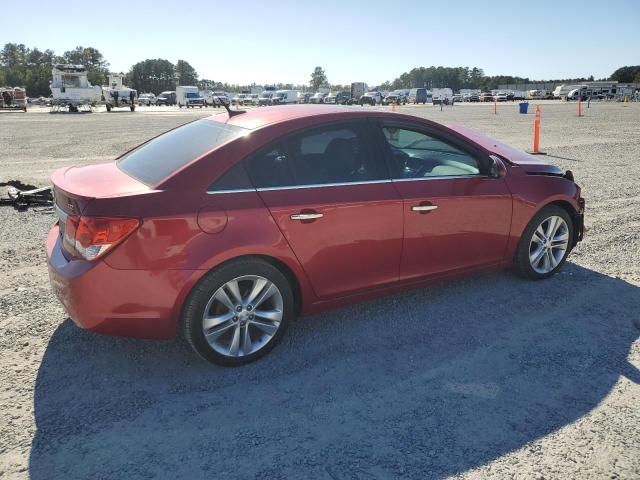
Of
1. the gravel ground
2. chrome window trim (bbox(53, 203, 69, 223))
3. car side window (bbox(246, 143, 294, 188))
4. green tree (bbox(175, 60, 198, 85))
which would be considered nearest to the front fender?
the gravel ground

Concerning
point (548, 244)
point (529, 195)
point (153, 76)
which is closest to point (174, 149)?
point (529, 195)

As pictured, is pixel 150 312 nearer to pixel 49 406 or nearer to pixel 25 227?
pixel 49 406

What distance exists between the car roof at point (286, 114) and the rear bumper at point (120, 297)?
4.11 feet

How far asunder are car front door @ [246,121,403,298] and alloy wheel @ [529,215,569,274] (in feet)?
5.40

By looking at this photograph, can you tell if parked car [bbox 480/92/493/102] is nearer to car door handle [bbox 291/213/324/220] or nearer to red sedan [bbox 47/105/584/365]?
red sedan [bbox 47/105/584/365]

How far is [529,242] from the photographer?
473 cm

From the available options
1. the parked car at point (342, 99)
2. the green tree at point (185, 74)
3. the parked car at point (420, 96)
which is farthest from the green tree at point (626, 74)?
the green tree at point (185, 74)

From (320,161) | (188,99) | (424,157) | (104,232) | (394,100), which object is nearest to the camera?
(104,232)

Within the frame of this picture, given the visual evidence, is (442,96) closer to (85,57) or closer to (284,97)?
(284,97)

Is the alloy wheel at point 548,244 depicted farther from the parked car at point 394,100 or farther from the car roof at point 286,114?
the parked car at point 394,100

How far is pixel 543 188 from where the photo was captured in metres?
4.70

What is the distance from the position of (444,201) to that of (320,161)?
42.4 inches

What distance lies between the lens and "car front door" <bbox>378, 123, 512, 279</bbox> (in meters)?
3.98

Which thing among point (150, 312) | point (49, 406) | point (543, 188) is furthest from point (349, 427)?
point (543, 188)
